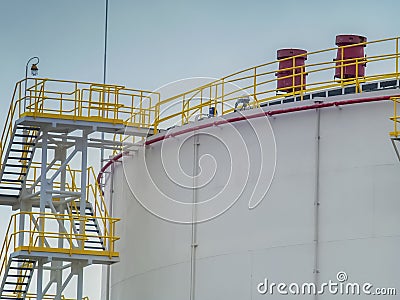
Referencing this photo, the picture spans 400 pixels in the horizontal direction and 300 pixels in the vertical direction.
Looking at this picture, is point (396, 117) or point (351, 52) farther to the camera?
point (351, 52)

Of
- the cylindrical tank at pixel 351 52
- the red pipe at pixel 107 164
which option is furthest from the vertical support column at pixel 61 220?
the cylindrical tank at pixel 351 52

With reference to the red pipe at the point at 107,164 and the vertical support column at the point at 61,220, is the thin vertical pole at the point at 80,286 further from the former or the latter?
the red pipe at the point at 107,164

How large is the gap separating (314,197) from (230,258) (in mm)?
2626

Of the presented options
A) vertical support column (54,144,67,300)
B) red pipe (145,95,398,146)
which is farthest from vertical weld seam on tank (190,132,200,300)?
vertical support column (54,144,67,300)

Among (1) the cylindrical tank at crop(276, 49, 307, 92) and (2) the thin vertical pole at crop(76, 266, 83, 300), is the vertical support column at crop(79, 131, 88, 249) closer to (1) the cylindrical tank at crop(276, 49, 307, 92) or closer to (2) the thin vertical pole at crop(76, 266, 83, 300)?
(2) the thin vertical pole at crop(76, 266, 83, 300)

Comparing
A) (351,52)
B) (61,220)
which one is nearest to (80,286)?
(61,220)

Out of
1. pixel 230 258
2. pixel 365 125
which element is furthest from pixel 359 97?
pixel 230 258

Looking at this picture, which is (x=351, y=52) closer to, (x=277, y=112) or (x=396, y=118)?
(x=277, y=112)

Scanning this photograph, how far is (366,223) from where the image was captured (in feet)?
90.9

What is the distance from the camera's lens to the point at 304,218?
2845 cm

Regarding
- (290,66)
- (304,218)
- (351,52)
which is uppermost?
(351,52)

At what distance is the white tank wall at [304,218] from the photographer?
90.7 ft

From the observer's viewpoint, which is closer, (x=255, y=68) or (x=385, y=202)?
(x=385, y=202)

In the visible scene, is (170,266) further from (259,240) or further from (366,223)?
(366,223)
